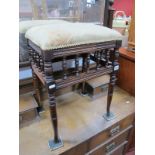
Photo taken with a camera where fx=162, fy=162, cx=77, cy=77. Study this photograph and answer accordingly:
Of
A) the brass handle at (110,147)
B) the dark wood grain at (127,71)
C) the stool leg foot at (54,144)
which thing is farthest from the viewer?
the dark wood grain at (127,71)

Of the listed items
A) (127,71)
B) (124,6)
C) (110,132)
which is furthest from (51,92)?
(124,6)

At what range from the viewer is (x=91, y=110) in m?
1.08

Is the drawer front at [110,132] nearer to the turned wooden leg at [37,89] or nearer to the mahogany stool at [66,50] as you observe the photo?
the mahogany stool at [66,50]

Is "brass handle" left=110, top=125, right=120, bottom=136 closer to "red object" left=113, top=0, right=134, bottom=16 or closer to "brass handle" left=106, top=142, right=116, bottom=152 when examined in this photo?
"brass handle" left=106, top=142, right=116, bottom=152

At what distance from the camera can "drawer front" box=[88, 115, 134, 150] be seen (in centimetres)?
92

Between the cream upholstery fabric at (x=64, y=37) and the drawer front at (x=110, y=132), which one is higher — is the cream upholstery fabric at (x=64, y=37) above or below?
above

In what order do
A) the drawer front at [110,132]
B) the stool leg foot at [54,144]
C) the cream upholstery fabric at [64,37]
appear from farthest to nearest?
the drawer front at [110,132], the stool leg foot at [54,144], the cream upholstery fabric at [64,37]

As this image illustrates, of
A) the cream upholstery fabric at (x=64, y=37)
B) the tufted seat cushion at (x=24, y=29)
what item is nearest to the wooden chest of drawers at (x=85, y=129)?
the tufted seat cushion at (x=24, y=29)

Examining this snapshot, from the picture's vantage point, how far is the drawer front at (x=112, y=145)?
3.21 ft

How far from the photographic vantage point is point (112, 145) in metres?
1.08

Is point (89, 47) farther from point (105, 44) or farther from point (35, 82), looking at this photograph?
point (35, 82)

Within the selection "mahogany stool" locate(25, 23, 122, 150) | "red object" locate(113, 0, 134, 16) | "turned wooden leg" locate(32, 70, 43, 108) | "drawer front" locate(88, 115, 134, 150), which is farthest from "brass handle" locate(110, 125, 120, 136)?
"red object" locate(113, 0, 134, 16)

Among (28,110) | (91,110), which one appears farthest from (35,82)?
(91,110)
